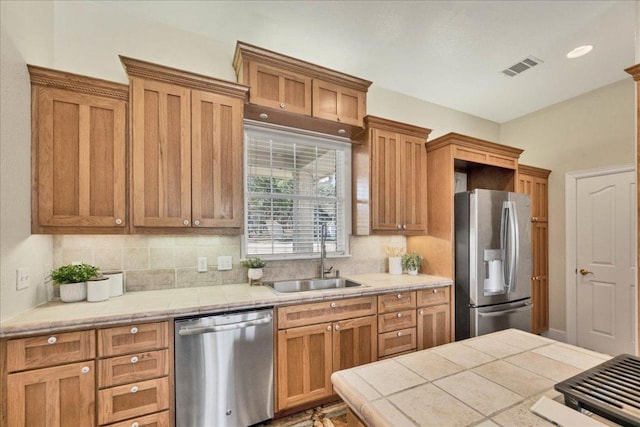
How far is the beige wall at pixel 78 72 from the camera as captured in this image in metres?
1.59

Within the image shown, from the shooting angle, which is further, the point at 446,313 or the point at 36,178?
the point at 446,313

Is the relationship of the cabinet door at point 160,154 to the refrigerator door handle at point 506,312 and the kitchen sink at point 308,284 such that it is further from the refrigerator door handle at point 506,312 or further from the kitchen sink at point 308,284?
the refrigerator door handle at point 506,312

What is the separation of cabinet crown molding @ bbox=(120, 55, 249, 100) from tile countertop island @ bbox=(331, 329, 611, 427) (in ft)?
6.83

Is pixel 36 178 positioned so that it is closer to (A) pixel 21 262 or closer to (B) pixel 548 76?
(A) pixel 21 262

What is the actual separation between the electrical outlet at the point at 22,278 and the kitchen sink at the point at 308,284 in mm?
1569

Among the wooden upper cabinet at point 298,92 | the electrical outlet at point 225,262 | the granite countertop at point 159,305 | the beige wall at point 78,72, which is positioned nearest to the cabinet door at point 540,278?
the granite countertop at point 159,305

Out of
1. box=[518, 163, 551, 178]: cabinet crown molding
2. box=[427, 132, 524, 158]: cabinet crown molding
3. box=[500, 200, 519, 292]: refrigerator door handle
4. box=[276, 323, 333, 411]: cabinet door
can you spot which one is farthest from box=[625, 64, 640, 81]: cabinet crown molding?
box=[276, 323, 333, 411]: cabinet door

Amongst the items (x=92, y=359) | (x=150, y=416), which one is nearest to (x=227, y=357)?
(x=150, y=416)

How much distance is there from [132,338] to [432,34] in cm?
318

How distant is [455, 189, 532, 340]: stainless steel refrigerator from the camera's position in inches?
107

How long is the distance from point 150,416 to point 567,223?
189 inches

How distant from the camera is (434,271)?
3002mm

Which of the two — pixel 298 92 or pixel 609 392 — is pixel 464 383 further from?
pixel 298 92

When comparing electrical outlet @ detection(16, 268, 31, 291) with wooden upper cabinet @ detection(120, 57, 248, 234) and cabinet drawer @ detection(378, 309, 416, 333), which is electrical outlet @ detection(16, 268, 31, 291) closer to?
wooden upper cabinet @ detection(120, 57, 248, 234)
